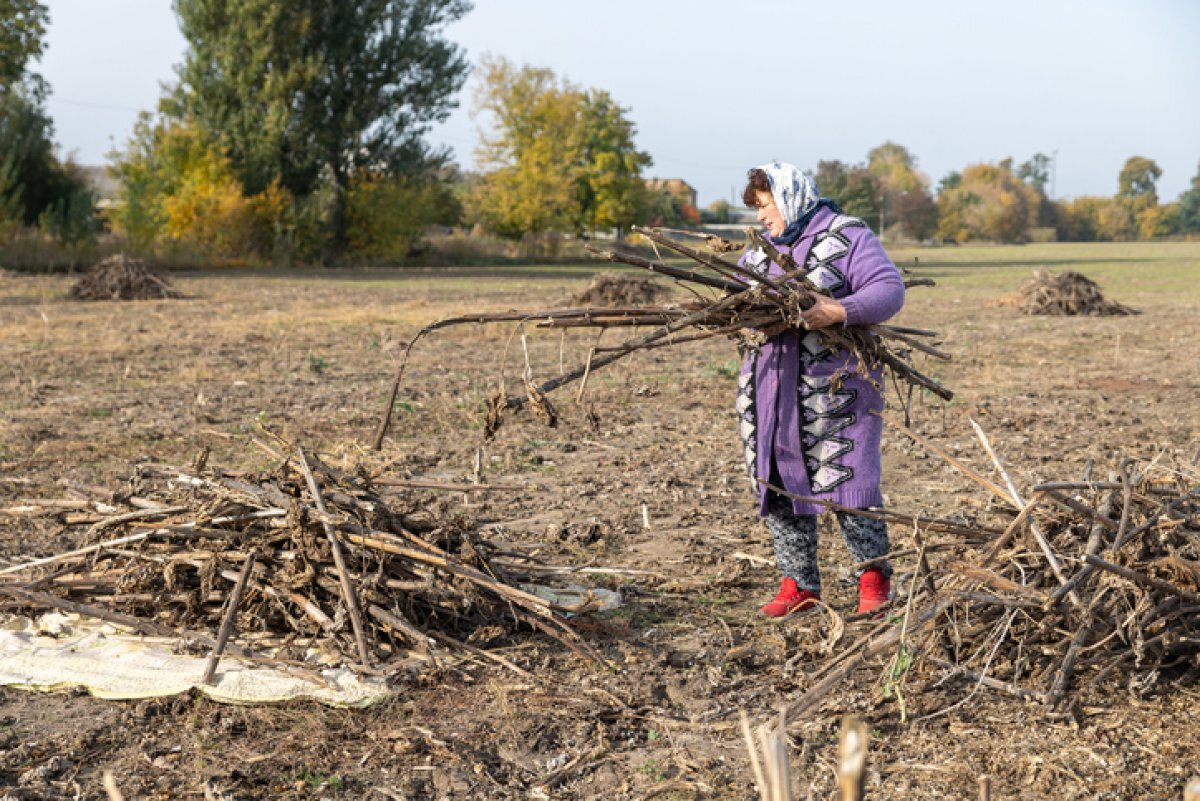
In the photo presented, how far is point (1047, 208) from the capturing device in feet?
449

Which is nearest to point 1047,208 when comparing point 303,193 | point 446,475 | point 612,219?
point 612,219

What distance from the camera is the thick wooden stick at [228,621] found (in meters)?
3.89

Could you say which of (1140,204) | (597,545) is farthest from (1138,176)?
(597,545)

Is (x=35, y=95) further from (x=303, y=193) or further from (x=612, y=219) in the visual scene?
(x=612, y=219)

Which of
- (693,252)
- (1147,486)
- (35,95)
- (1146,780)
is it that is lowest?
(1146,780)

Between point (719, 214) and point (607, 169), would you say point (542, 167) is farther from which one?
point (719, 214)

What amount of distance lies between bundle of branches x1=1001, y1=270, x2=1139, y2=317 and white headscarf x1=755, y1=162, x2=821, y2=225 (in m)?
16.0

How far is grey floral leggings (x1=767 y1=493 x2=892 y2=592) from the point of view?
4660 millimetres

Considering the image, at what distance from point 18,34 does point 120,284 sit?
13809 mm

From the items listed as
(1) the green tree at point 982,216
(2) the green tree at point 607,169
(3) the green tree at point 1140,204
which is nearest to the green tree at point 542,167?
(2) the green tree at point 607,169

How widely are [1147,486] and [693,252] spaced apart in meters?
1.74

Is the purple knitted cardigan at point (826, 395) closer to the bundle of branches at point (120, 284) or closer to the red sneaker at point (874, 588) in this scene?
the red sneaker at point (874, 588)

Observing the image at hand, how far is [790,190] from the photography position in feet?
14.8

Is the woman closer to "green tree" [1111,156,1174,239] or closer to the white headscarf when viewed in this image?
the white headscarf
